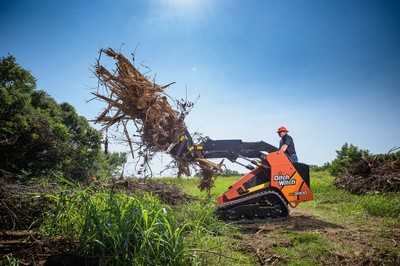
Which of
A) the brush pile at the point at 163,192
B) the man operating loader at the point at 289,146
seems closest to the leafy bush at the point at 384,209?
the man operating loader at the point at 289,146

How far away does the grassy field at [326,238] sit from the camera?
4.66 metres

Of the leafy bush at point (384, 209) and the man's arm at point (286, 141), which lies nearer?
the leafy bush at point (384, 209)

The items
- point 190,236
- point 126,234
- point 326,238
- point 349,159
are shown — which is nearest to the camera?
point 126,234

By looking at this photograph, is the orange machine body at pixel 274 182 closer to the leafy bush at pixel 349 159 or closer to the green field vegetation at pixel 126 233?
the green field vegetation at pixel 126 233

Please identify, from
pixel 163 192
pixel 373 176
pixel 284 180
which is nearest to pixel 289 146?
pixel 284 180

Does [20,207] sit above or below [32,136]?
below

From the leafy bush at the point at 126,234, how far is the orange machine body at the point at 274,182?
3981 mm

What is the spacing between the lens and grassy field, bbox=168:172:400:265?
183 inches

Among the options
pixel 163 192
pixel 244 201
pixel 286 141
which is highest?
pixel 286 141

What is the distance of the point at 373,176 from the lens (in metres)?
13.2

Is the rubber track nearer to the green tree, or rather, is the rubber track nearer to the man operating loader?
the man operating loader

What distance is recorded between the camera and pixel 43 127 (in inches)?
521

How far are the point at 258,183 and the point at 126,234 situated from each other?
202 inches

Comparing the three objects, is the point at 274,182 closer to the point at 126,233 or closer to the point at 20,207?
the point at 126,233
